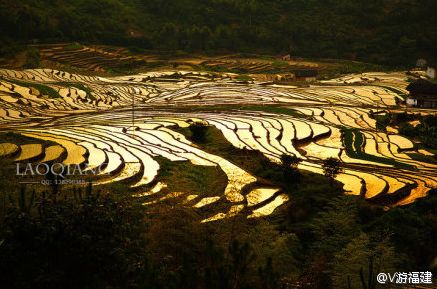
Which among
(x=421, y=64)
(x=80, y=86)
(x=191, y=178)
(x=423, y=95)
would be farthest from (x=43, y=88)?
(x=421, y=64)

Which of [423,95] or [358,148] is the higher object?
[423,95]

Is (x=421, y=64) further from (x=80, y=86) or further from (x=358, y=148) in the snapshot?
(x=80, y=86)

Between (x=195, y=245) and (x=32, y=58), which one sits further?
(x=32, y=58)

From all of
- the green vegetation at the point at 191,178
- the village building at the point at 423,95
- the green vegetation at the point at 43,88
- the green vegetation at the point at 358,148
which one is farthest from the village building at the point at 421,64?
the green vegetation at the point at 191,178

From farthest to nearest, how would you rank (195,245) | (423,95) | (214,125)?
(423,95) → (214,125) → (195,245)

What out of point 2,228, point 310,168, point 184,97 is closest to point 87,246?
point 2,228

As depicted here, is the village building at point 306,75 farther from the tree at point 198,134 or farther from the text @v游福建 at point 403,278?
the text @v游福建 at point 403,278

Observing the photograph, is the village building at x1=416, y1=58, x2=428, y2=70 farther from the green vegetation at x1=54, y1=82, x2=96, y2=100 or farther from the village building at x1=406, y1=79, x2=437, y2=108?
the green vegetation at x1=54, y1=82, x2=96, y2=100
